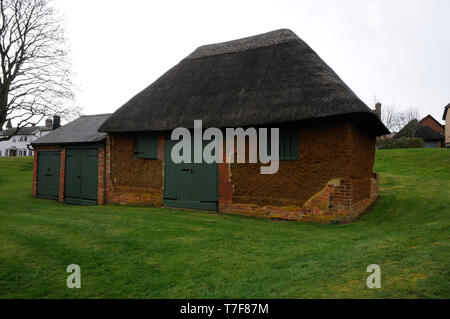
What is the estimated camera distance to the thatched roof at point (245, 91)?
7984 mm

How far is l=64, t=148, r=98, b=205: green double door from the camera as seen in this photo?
12328 millimetres

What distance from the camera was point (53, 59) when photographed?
19.3 metres

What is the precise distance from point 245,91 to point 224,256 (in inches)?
234

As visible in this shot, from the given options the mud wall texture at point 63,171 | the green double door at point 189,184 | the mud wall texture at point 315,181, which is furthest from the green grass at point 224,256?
the mud wall texture at point 63,171

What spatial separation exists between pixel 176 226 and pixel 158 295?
3434mm

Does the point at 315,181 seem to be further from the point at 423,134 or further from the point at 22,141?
the point at 22,141

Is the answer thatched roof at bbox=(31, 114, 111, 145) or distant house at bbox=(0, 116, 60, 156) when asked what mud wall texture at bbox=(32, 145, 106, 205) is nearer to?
thatched roof at bbox=(31, 114, 111, 145)

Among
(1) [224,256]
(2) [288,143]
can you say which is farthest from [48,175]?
(1) [224,256]

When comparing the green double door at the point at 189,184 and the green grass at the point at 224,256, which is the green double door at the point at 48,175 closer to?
the green grass at the point at 224,256

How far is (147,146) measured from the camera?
35.5 ft

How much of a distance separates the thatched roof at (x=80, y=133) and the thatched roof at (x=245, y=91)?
5.24 ft

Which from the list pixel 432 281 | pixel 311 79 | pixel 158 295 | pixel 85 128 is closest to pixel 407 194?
pixel 311 79

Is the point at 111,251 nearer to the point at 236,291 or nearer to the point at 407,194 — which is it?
the point at 236,291

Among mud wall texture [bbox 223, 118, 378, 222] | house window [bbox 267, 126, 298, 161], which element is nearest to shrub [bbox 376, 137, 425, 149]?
mud wall texture [bbox 223, 118, 378, 222]
